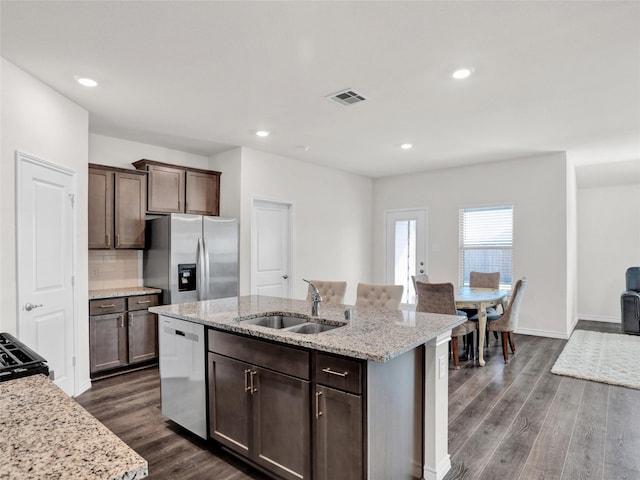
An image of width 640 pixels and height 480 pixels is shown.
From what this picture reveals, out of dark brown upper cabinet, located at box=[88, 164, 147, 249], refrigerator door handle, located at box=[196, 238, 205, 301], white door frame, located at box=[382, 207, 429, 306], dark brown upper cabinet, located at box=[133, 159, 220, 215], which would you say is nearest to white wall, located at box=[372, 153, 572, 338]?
white door frame, located at box=[382, 207, 429, 306]

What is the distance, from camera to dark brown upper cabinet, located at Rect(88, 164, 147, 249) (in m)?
4.06

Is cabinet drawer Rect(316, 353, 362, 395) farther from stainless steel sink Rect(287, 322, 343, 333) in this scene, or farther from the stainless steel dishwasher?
the stainless steel dishwasher

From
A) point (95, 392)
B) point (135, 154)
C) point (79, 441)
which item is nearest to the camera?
point (79, 441)

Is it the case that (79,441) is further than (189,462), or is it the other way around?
(189,462)

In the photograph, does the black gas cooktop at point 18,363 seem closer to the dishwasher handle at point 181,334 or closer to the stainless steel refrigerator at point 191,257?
the dishwasher handle at point 181,334

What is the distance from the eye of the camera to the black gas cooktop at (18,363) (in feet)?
4.55

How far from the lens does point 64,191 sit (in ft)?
10.9

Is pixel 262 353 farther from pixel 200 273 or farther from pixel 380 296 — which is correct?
pixel 200 273

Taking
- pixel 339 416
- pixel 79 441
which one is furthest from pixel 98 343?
pixel 79 441

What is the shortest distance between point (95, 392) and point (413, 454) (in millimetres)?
3062

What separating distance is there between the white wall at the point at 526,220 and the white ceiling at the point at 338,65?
1036 mm

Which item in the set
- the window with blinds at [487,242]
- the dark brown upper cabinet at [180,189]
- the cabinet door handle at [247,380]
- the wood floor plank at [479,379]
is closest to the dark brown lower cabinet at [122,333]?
the dark brown upper cabinet at [180,189]

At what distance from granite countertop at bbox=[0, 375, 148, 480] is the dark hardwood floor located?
1454 millimetres

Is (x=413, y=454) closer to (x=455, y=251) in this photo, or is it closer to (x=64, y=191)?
(x=64, y=191)
